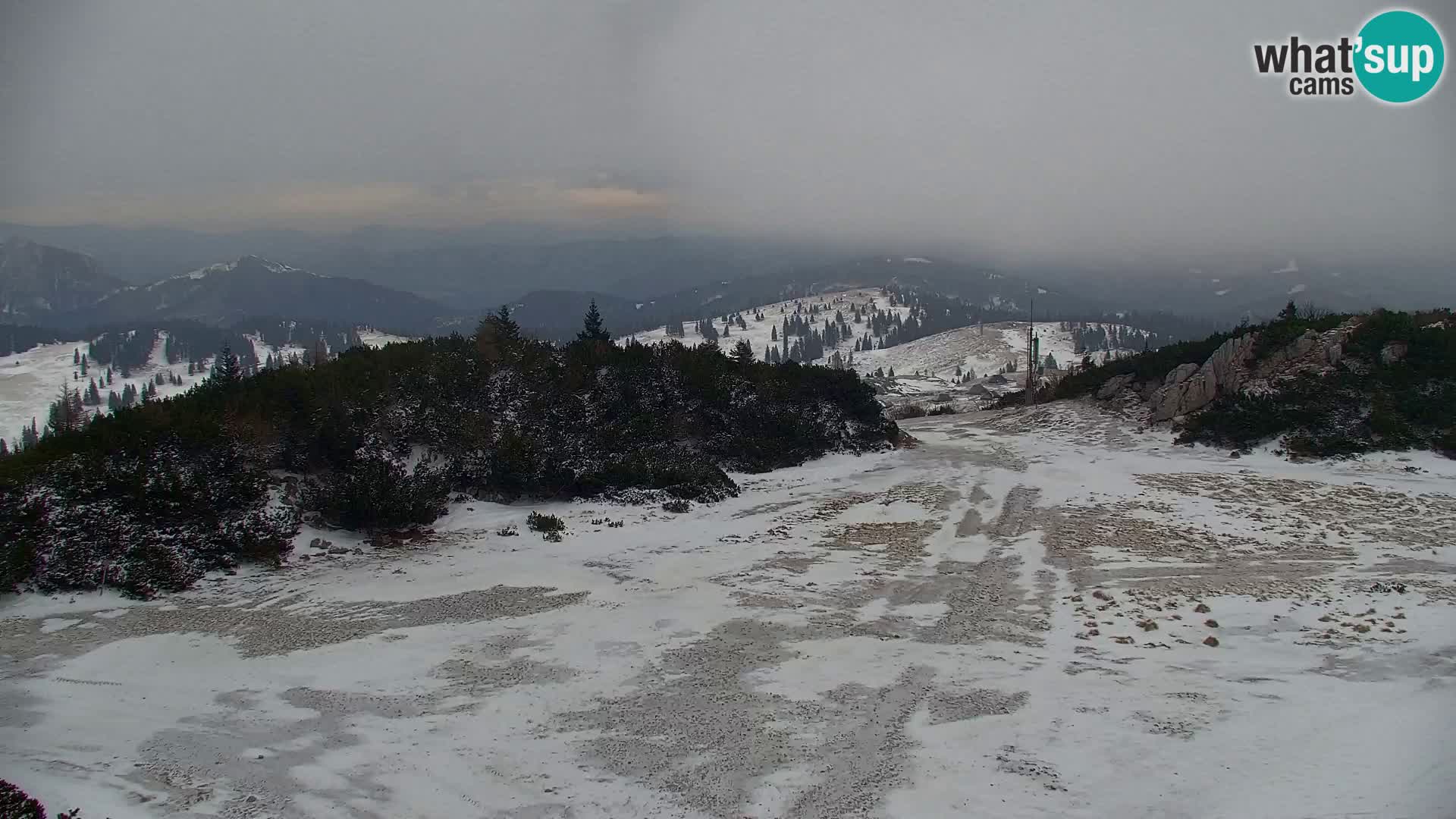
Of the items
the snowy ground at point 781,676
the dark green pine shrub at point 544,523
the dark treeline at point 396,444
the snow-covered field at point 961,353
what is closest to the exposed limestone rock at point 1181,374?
the dark treeline at point 396,444

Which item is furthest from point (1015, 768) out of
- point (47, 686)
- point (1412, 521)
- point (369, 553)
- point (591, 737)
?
point (1412, 521)

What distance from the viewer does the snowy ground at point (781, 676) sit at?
6246 mm

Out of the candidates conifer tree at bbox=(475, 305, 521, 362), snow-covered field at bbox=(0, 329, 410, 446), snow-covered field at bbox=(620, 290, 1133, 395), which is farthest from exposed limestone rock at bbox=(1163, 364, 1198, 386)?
snow-covered field at bbox=(0, 329, 410, 446)

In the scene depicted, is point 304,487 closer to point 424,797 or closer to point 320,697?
point 320,697

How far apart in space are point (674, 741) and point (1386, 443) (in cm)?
2254

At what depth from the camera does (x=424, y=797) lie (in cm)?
623

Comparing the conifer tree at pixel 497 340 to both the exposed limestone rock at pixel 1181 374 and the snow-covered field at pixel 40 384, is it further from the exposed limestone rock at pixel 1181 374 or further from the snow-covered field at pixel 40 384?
the snow-covered field at pixel 40 384

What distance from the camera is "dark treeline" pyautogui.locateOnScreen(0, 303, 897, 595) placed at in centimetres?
1199

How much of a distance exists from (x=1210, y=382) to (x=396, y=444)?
86.3 ft

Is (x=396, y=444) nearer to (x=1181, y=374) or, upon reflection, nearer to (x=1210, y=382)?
(x=1210, y=382)

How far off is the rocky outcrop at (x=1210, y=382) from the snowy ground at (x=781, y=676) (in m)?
9.80

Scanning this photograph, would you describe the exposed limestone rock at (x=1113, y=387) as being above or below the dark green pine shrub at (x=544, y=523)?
above

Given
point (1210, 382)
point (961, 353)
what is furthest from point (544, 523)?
point (961, 353)

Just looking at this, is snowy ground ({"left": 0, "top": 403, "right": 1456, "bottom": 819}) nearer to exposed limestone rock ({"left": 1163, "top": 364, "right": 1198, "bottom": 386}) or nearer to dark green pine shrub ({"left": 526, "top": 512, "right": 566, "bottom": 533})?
dark green pine shrub ({"left": 526, "top": 512, "right": 566, "bottom": 533})
